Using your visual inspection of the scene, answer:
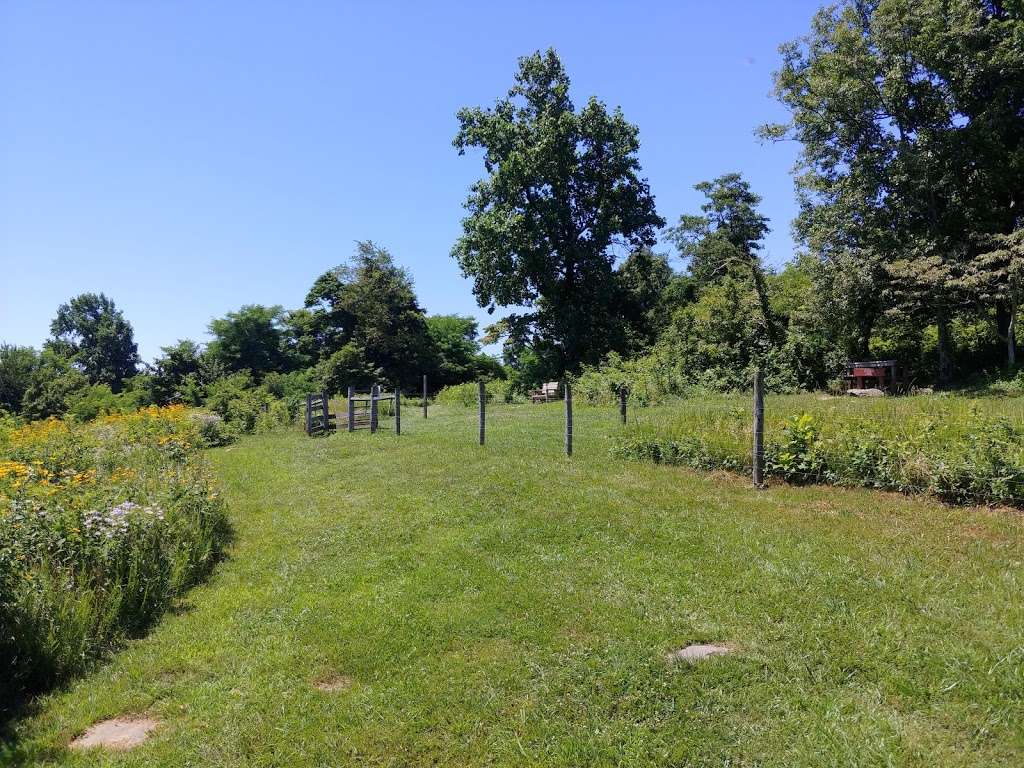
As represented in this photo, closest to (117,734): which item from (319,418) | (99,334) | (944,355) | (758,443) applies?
(758,443)

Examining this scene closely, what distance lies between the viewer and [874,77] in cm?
2122

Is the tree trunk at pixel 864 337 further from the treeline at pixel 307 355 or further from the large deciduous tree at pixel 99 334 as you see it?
the large deciduous tree at pixel 99 334

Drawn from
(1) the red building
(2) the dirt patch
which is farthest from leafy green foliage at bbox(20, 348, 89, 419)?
(1) the red building

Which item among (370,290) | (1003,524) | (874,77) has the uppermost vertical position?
(874,77)

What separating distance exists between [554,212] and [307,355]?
2433 centimetres

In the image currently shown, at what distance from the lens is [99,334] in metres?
61.1

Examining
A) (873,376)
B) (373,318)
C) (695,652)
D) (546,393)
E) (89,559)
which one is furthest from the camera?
(373,318)

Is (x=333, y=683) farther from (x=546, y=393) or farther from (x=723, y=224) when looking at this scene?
(x=723, y=224)

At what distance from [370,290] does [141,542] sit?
38.4 meters

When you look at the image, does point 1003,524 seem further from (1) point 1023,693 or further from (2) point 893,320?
(2) point 893,320

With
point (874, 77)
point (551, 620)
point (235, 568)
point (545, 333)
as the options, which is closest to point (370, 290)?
point (545, 333)

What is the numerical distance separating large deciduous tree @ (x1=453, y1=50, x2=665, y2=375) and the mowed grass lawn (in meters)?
24.8

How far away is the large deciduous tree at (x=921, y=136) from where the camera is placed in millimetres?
19359

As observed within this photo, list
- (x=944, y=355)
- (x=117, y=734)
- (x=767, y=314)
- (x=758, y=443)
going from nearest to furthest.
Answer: (x=117, y=734) < (x=758, y=443) < (x=944, y=355) < (x=767, y=314)
